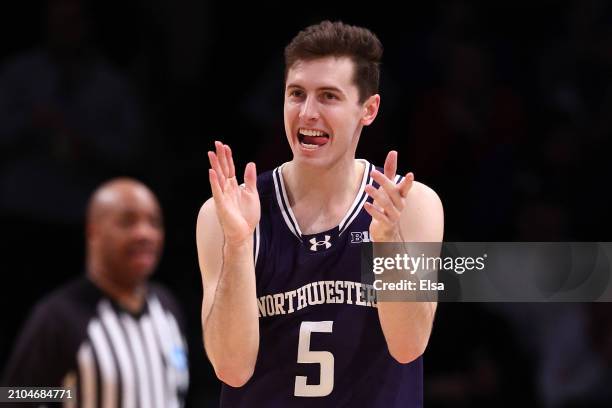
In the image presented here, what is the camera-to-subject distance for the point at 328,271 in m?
4.57

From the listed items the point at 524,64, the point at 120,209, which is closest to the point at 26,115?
the point at 120,209

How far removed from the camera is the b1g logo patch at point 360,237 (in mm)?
4598

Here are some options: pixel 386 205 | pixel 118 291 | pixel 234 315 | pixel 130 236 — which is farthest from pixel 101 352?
pixel 386 205

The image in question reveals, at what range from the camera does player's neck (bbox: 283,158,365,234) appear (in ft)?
15.5

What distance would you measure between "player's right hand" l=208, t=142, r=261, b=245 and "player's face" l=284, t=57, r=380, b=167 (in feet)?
0.84

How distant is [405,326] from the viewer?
4.30 meters

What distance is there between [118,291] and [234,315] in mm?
2994

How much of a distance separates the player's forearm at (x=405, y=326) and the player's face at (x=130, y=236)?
9.89 feet

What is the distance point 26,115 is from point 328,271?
4.33 meters

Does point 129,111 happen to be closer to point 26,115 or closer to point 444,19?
point 26,115

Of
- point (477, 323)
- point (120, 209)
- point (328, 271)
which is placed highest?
point (120, 209)

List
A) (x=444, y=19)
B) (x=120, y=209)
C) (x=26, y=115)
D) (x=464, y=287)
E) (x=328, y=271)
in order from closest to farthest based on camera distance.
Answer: (x=328, y=271)
(x=464, y=287)
(x=120, y=209)
(x=26, y=115)
(x=444, y=19)

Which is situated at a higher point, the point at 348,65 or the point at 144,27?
the point at 144,27

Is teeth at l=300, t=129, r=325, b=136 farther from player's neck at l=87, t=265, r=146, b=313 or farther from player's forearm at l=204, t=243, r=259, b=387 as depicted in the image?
player's neck at l=87, t=265, r=146, b=313
